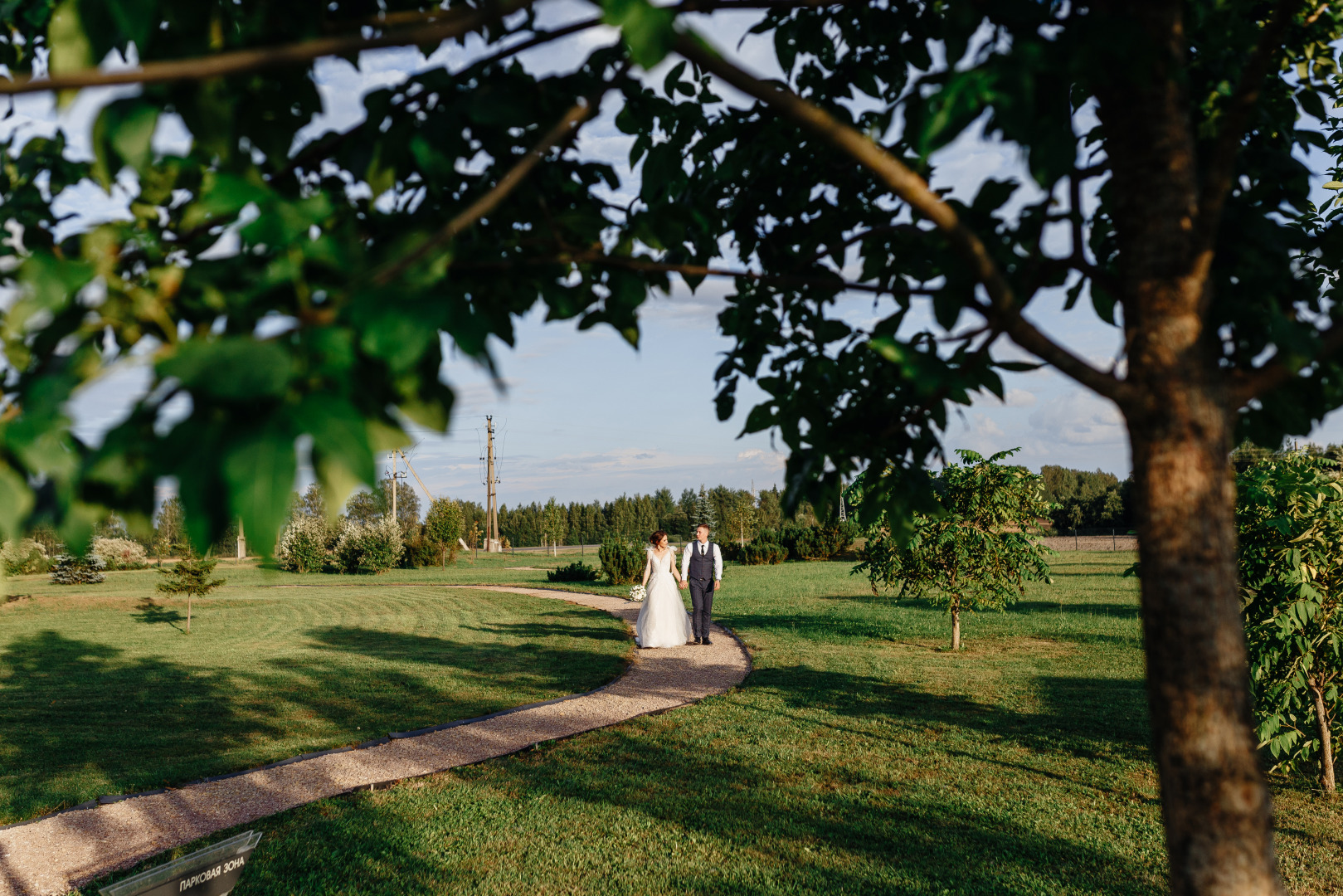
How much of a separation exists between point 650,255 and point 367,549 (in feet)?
127

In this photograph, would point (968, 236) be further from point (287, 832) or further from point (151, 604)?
point (151, 604)

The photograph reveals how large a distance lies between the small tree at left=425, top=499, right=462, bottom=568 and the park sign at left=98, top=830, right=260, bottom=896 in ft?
130

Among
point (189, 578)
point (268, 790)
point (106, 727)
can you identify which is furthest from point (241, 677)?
point (189, 578)

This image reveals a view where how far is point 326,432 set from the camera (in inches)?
Result: 31.8

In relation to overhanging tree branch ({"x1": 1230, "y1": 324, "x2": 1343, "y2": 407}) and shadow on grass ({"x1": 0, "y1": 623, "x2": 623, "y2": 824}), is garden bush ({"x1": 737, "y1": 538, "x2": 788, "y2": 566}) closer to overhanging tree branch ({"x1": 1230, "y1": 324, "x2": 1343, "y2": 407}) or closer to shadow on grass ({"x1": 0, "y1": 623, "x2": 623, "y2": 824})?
shadow on grass ({"x1": 0, "y1": 623, "x2": 623, "y2": 824})

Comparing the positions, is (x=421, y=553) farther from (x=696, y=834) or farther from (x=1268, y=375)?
(x=1268, y=375)

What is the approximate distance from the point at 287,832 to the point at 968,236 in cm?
597

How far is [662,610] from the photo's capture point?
519 inches

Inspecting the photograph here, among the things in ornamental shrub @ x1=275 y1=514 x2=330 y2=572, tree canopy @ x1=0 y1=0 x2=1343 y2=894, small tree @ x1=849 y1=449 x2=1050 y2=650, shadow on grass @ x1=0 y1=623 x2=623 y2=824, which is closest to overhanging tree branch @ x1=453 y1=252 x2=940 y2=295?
tree canopy @ x1=0 y1=0 x2=1343 y2=894

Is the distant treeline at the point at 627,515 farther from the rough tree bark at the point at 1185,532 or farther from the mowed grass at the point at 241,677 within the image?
the rough tree bark at the point at 1185,532

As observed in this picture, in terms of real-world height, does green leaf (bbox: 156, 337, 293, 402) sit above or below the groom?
above

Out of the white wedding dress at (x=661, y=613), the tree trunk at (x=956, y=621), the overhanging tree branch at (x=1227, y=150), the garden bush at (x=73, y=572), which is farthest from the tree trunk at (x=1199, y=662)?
the garden bush at (x=73, y=572)

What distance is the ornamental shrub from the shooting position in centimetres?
3888

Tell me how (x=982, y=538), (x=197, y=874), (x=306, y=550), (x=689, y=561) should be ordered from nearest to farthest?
(x=197, y=874), (x=982, y=538), (x=689, y=561), (x=306, y=550)
